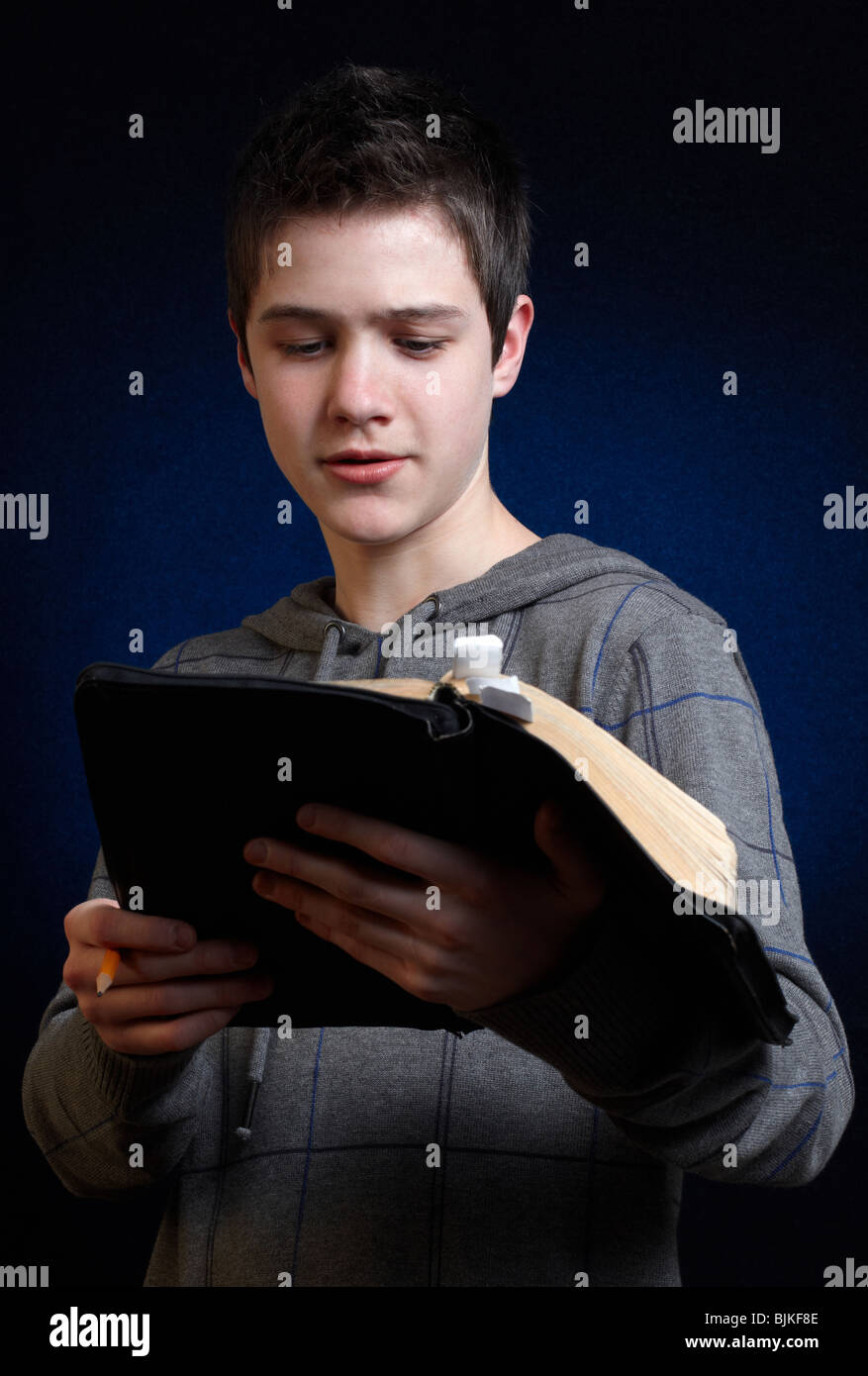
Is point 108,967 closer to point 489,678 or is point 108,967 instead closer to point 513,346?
point 489,678

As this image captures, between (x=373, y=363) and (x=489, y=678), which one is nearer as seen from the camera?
(x=489, y=678)

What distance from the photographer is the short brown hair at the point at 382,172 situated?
37.8 inches

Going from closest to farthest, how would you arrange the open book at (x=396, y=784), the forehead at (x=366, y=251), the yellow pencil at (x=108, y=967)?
the open book at (x=396, y=784) → the yellow pencil at (x=108, y=967) → the forehead at (x=366, y=251)

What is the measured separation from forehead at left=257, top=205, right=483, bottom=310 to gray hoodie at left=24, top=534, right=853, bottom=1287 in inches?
8.9

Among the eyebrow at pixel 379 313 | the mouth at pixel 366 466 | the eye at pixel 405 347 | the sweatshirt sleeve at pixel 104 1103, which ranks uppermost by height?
the eyebrow at pixel 379 313

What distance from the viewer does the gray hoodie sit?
2.79ft

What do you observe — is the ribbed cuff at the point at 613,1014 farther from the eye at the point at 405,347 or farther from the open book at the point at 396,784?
the eye at the point at 405,347

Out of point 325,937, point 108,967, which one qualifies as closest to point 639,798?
point 325,937

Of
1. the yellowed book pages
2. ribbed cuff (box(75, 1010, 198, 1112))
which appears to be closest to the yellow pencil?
ribbed cuff (box(75, 1010, 198, 1112))

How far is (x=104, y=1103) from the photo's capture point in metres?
0.91

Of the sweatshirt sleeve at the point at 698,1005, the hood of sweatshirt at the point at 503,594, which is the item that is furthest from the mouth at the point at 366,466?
the sweatshirt sleeve at the point at 698,1005

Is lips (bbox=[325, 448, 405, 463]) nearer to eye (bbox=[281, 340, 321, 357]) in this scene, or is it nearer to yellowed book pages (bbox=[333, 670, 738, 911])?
eye (bbox=[281, 340, 321, 357])

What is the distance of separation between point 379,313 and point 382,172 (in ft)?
0.37

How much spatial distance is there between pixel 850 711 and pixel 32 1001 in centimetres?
129
